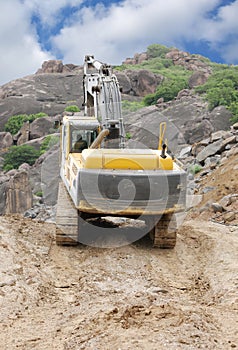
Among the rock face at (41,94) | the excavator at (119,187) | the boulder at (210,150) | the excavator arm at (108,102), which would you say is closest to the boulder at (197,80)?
the rock face at (41,94)

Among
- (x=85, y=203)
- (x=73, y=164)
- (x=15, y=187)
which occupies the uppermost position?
(x=73, y=164)

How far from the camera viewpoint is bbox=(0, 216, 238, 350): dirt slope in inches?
197

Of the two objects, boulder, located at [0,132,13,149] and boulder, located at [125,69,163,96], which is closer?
boulder, located at [0,132,13,149]

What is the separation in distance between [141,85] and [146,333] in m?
71.9

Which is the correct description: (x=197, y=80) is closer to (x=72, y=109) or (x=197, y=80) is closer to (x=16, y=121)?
(x=72, y=109)

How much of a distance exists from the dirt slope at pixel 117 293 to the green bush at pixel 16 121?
50.1m

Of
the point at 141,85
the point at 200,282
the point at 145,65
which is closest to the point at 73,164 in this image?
the point at 200,282

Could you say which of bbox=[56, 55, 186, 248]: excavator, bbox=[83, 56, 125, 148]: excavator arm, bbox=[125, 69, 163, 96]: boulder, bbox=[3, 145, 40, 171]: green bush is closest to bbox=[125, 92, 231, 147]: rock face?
bbox=[3, 145, 40, 171]: green bush

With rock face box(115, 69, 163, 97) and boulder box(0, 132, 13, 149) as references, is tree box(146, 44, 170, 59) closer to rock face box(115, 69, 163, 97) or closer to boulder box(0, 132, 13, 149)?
rock face box(115, 69, 163, 97)

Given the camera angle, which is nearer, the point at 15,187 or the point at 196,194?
A: the point at 196,194

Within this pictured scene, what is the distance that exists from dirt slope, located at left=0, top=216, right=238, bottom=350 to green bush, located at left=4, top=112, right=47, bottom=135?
164 feet

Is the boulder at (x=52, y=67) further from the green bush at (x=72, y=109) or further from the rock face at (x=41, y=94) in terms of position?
the green bush at (x=72, y=109)

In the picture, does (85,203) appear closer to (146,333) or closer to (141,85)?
(146,333)

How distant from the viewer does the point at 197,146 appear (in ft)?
79.1
